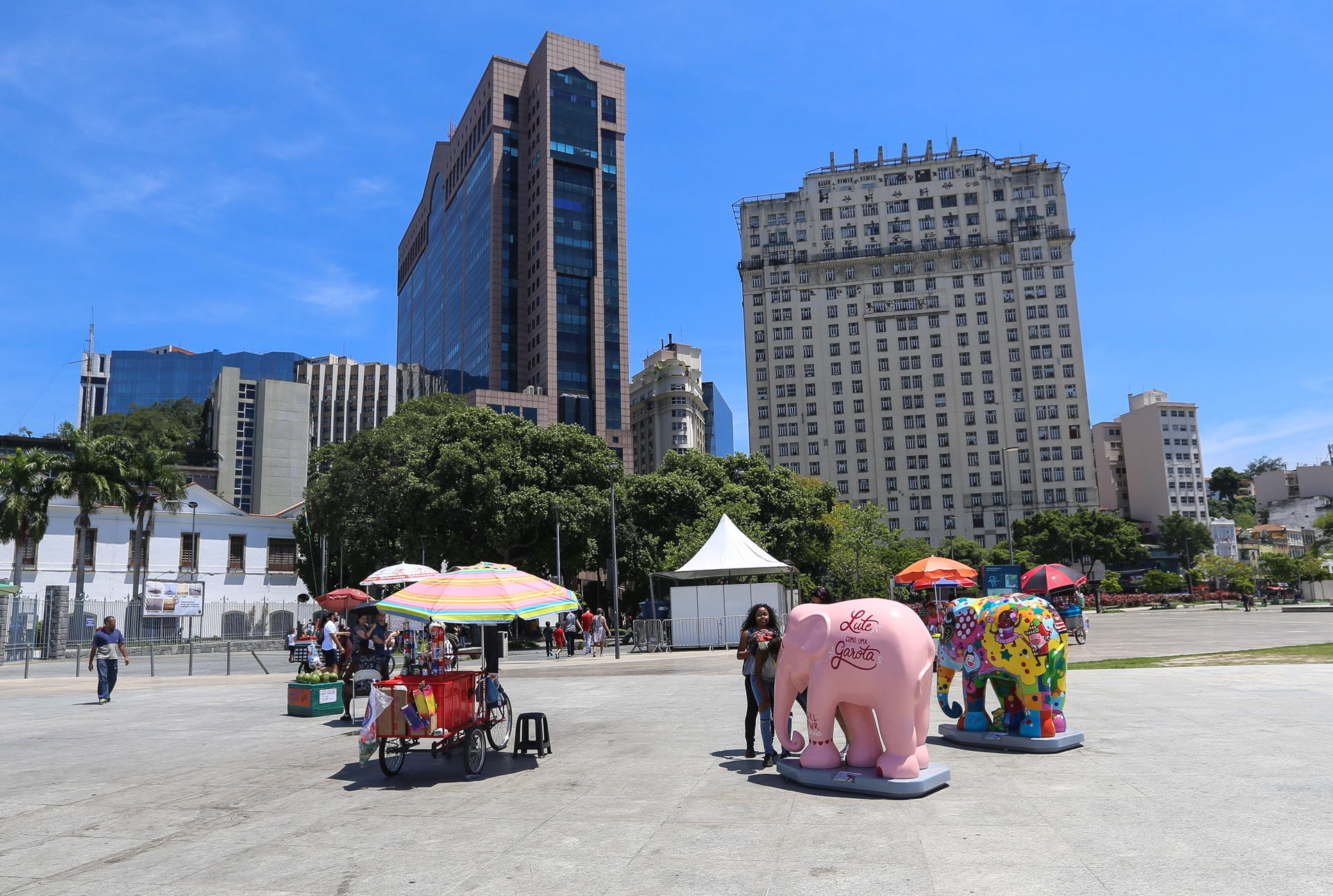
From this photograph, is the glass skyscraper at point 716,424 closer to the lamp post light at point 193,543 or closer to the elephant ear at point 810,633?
the lamp post light at point 193,543

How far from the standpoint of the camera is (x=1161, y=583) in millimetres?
82000

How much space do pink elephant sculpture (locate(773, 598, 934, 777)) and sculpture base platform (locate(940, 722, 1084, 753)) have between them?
8.12ft

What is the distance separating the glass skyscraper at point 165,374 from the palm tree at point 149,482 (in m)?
121

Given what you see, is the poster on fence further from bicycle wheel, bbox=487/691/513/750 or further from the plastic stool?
the plastic stool

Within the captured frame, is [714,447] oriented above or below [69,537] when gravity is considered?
above

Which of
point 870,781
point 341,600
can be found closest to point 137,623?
point 341,600

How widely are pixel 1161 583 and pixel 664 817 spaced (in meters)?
88.3

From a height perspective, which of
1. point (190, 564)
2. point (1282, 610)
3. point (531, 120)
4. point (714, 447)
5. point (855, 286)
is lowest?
point (1282, 610)

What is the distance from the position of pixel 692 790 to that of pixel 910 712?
2.31 meters

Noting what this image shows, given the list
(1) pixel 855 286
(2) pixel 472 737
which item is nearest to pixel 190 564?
(2) pixel 472 737

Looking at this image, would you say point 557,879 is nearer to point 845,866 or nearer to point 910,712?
point 845,866

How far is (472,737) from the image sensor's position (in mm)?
10219

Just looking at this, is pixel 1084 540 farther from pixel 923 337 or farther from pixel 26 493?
pixel 26 493

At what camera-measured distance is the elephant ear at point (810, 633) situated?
8844 millimetres
